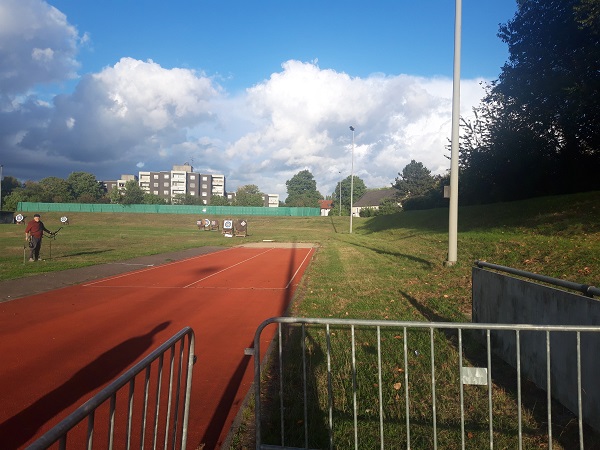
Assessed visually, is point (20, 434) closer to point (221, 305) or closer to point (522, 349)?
point (522, 349)

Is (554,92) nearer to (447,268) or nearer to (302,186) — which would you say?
(447,268)

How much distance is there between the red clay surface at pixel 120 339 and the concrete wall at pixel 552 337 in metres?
3.09

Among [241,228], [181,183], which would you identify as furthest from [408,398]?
[181,183]

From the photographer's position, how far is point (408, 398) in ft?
12.2

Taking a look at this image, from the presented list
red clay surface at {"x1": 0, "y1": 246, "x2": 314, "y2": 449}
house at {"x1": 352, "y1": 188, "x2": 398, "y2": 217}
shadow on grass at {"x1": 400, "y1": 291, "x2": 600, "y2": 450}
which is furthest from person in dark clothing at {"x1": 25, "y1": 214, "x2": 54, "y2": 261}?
house at {"x1": 352, "y1": 188, "x2": 398, "y2": 217}

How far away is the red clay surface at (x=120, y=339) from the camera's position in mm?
4645

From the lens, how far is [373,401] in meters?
4.79

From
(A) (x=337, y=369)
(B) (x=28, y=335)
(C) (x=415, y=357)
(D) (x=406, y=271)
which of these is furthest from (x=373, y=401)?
(D) (x=406, y=271)

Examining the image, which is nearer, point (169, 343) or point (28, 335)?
point (169, 343)

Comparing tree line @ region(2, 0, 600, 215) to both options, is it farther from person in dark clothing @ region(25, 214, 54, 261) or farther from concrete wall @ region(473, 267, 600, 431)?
person in dark clothing @ region(25, 214, 54, 261)

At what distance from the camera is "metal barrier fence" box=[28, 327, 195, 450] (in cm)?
209

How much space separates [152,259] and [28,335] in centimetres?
1389

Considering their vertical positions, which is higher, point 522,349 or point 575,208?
point 575,208

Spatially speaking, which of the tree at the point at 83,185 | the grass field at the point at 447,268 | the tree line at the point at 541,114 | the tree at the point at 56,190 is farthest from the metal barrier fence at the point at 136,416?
the tree at the point at 83,185
